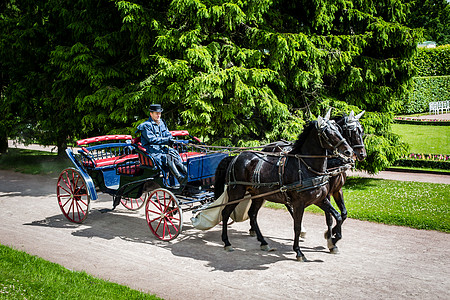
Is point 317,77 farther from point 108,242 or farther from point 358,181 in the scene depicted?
point 108,242

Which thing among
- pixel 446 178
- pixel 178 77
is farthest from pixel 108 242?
pixel 446 178

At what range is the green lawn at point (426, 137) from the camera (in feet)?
70.5

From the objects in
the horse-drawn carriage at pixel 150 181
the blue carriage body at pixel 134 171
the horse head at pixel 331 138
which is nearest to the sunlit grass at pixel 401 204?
the horse-drawn carriage at pixel 150 181

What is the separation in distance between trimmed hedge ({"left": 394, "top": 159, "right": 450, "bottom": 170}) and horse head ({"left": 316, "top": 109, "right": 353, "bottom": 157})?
40.2 ft

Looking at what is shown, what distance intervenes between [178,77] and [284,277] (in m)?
7.67

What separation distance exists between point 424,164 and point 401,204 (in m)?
7.64

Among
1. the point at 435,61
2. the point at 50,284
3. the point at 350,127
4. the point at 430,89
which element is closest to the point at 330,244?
the point at 350,127

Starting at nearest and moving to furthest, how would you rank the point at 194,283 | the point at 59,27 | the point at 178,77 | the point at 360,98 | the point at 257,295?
the point at 257,295 → the point at 194,283 → the point at 178,77 → the point at 360,98 → the point at 59,27

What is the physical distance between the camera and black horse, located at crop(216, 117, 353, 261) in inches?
301

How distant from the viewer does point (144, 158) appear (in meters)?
9.49

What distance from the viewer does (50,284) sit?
663 centimetres

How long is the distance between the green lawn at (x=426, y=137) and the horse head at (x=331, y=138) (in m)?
13.2

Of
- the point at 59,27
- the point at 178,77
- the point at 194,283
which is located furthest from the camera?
the point at 59,27

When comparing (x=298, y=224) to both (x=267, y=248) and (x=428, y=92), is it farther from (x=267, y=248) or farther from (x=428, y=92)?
(x=428, y=92)
